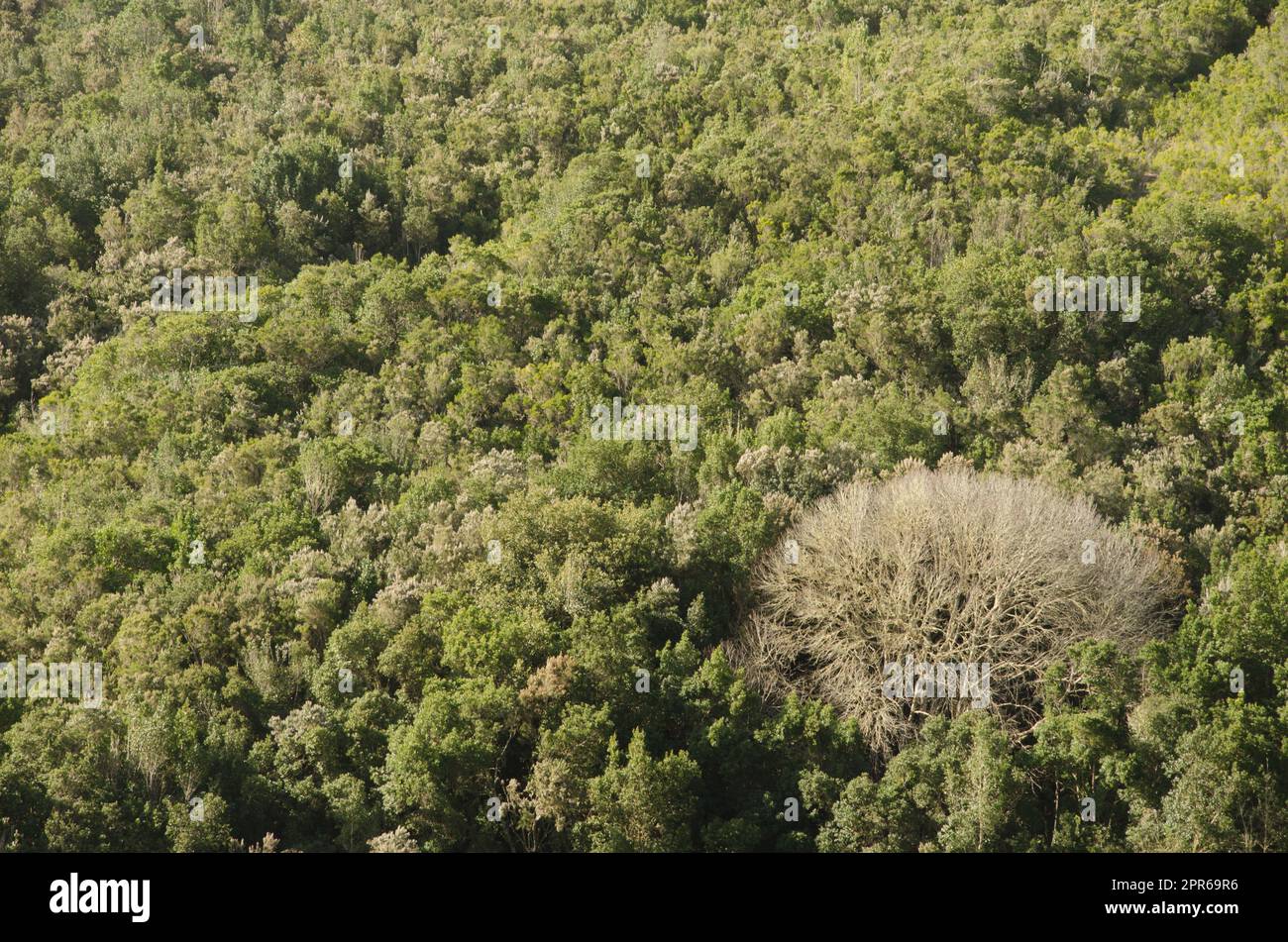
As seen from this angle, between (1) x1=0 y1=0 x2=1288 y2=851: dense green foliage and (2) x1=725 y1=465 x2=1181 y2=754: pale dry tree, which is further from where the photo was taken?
(2) x1=725 y1=465 x2=1181 y2=754: pale dry tree

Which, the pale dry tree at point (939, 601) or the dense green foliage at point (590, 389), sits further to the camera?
the pale dry tree at point (939, 601)

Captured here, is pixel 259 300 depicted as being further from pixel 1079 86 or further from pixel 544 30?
pixel 1079 86

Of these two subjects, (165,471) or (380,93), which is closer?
(165,471)

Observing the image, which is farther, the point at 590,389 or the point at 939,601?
the point at 590,389

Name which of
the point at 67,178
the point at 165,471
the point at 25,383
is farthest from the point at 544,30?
the point at 165,471
